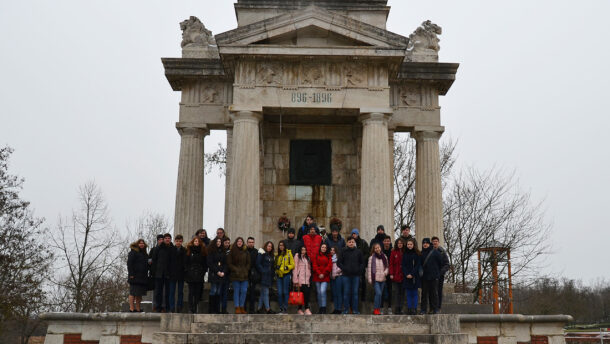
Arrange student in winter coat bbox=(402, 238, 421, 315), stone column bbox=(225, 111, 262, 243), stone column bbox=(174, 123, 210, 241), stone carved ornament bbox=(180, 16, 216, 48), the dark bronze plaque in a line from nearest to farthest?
student in winter coat bbox=(402, 238, 421, 315) → stone column bbox=(225, 111, 262, 243) → stone column bbox=(174, 123, 210, 241) → the dark bronze plaque → stone carved ornament bbox=(180, 16, 216, 48)

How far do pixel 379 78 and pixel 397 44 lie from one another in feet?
3.64

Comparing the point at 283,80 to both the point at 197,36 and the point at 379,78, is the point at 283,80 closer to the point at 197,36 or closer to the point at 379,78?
the point at 379,78

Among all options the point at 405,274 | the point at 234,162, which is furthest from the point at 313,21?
the point at 405,274

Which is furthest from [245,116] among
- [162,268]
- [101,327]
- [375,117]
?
[101,327]

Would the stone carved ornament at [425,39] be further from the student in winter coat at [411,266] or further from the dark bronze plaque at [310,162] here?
the student in winter coat at [411,266]

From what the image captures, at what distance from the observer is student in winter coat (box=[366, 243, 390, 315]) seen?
39.9 ft

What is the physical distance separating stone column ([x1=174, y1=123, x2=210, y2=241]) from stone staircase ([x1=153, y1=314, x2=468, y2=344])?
707 cm

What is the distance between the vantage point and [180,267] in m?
12.2

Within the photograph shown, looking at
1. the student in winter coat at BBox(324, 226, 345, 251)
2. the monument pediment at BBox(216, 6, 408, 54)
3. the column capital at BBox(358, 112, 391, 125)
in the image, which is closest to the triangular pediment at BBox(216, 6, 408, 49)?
the monument pediment at BBox(216, 6, 408, 54)

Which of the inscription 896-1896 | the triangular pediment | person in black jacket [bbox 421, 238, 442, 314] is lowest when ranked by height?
person in black jacket [bbox 421, 238, 442, 314]

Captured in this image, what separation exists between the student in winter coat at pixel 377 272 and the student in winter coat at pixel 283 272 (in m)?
1.66

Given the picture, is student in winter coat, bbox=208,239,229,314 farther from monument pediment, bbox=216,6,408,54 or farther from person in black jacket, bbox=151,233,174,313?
monument pediment, bbox=216,6,408,54

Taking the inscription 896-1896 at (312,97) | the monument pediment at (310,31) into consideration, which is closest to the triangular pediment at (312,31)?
the monument pediment at (310,31)

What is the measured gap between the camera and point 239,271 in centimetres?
1199
